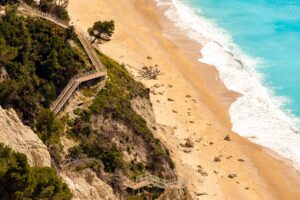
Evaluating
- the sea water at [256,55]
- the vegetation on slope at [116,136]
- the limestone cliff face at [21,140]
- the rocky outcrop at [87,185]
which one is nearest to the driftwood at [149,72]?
the sea water at [256,55]

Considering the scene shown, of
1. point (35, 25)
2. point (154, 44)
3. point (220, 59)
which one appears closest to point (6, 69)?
point (35, 25)

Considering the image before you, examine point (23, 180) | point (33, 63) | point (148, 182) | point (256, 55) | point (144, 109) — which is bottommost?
point (148, 182)

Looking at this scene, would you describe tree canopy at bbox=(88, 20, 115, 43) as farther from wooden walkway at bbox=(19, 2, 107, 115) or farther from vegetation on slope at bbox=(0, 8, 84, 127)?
vegetation on slope at bbox=(0, 8, 84, 127)

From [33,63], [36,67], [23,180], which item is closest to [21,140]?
[23,180]

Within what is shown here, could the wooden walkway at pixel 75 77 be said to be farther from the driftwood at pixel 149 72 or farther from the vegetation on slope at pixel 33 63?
the driftwood at pixel 149 72

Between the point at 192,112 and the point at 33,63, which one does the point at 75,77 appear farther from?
the point at 192,112

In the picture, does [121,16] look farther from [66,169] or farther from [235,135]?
[66,169]
